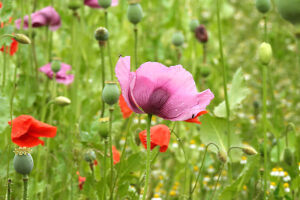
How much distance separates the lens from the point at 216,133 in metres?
1.00

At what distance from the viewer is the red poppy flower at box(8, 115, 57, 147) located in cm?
79

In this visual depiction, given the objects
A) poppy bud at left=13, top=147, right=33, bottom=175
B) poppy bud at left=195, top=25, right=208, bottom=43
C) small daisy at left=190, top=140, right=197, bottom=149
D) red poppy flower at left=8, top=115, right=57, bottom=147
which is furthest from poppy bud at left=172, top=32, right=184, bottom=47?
poppy bud at left=13, top=147, right=33, bottom=175

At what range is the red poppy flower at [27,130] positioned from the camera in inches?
30.9

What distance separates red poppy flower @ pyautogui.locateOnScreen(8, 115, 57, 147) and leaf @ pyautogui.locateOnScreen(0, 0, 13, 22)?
22 centimetres

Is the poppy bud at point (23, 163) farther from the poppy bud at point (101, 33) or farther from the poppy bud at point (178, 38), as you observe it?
the poppy bud at point (178, 38)

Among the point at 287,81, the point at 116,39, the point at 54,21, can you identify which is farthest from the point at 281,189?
the point at 287,81

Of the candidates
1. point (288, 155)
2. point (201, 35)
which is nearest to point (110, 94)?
point (288, 155)

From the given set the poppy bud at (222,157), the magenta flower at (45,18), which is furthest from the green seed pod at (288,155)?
the magenta flower at (45,18)

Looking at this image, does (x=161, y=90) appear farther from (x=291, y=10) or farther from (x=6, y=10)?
(x=6, y=10)

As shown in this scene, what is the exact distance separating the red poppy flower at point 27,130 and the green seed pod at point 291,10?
0.44 m

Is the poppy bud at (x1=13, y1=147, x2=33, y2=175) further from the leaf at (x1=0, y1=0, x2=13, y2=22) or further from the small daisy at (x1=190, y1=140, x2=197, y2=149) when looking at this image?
the small daisy at (x1=190, y1=140, x2=197, y2=149)

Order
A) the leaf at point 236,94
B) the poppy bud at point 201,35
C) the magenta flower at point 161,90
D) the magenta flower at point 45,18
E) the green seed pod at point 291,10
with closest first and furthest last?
the green seed pod at point 291,10, the magenta flower at point 161,90, the leaf at point 236,94, the magenta flower at point 45,18, the poppy bud at point 201,35

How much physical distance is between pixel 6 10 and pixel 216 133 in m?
0.47

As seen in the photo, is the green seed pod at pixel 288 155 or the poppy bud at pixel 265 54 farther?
the green seed pod at pixel 288 155
